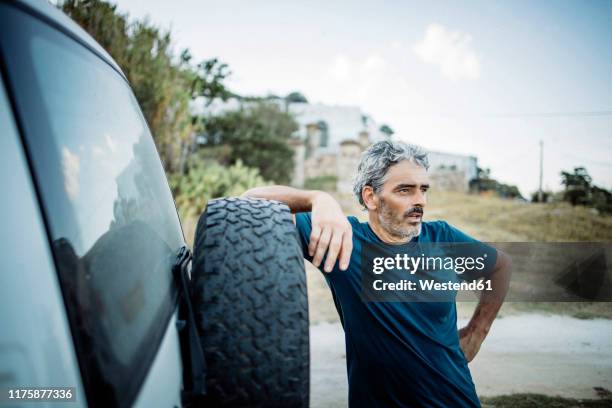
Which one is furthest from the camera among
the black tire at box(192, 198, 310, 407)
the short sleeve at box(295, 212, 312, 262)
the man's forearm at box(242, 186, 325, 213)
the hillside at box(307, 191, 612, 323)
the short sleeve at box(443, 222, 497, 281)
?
the hillside at box(307, 191, 612, 323)

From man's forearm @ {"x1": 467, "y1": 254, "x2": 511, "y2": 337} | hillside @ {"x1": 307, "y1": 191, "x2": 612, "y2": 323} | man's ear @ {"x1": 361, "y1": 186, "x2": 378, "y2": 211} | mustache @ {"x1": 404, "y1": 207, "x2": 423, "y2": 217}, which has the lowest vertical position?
hillside @ {"x1": 307, "y1": 191, "x2": 612, "y2": 323}

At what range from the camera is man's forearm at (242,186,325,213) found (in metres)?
2.16

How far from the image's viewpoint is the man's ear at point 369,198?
259 centimetres

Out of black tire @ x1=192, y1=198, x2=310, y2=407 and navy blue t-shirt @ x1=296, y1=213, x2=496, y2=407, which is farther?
navy blue t-shirt @ x1=296, y1=213, x2=496, y2=407

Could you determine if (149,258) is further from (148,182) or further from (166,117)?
(166,117)

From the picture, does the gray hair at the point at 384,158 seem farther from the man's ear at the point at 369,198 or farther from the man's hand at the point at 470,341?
the man's hand at the point at 470,341

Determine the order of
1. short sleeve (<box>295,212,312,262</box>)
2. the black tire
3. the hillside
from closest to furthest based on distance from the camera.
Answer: the black tire
short sleeve (<box>295,212,312,262</box>)
the hillside

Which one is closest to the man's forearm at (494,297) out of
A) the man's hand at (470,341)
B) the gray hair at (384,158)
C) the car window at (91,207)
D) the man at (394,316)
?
the man's hand at (470,341)

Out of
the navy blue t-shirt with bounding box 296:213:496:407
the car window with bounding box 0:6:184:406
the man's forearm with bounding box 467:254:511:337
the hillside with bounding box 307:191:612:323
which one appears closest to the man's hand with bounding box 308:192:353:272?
the navy blue t-shirt with bounding box 296:213:496:407

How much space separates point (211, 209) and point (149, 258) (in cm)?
29

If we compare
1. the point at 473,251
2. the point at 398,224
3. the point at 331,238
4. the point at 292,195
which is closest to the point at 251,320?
the point at 331,238

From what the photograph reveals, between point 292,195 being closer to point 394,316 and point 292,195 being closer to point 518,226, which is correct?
point 394,316

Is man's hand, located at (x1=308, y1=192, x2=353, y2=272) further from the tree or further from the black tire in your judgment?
the tree

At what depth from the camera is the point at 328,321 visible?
743cm
